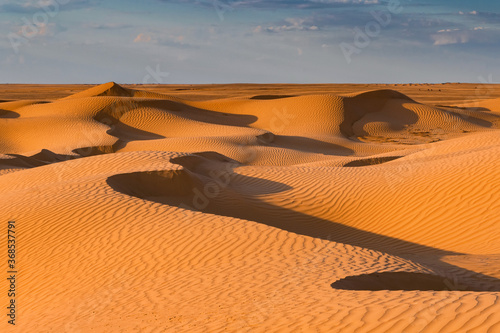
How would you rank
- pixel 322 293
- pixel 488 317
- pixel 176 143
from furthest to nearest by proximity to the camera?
pixel 176 143 → pixel 322 293 → pixel 488 317

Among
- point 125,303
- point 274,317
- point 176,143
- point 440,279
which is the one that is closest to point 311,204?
point 440,279

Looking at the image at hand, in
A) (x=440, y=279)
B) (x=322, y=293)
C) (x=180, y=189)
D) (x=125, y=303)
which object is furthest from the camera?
(x=180, y=189)

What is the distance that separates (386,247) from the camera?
12.1 meters

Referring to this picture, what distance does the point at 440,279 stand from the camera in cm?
823

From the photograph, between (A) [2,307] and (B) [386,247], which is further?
(B) [386,247]

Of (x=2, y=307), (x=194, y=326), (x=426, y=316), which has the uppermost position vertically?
(x=426, y=316)

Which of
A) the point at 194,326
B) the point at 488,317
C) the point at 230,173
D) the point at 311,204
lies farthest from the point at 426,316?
the point at 230,173

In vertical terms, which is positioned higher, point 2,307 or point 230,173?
point 230,173

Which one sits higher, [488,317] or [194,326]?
[488,317]

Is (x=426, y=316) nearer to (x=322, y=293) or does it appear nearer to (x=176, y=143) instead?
(x=322, y=293)

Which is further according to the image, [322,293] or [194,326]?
[322,293]

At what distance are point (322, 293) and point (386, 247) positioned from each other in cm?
597

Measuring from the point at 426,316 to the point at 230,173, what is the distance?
12381 millimetres

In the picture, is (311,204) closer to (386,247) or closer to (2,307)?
(386,247)
